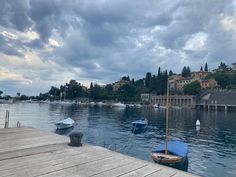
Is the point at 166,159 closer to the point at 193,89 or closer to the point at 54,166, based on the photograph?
the point at 54,166

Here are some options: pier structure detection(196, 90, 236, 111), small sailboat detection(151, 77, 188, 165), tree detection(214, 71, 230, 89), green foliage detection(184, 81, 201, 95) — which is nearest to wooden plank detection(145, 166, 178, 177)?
small sailboat detection(151, 77, 188, 165)

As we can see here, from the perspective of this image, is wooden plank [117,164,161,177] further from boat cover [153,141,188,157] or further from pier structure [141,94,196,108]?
pier structure [141,94,196,108]

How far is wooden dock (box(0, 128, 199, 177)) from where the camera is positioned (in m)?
7.69

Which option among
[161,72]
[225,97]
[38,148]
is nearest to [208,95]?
[225,97]

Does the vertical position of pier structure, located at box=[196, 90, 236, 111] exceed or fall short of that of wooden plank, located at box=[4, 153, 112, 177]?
it exceeds it

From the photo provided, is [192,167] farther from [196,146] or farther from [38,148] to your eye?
[38,148]

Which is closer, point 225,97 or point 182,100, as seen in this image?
point 225,97

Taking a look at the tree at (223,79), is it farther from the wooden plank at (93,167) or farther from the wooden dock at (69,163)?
the wooden plank at (93,167)

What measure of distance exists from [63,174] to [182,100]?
582 feet

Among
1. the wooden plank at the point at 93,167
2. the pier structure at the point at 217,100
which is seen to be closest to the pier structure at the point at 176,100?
the pier structure at the point at 217,100

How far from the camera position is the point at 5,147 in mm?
11578

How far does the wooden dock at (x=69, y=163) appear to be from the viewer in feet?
25.2

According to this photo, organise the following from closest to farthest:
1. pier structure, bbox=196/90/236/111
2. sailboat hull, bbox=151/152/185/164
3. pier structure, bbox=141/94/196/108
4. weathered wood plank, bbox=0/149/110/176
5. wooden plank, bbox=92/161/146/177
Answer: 1. wooden plank, bbox=92/161/146/177
2. weathered wood plank, bbox=0/149/110/176
3. sailboat hull, bbox=151/152/185/164
4. pier structure, bbox=196/90/236/111
5. pier structure, bbox=141/94/196/108

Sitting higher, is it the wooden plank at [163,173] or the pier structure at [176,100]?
the pier structure at [176,100]
